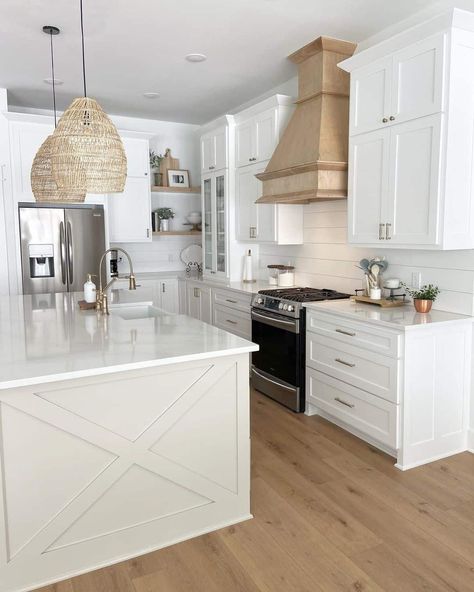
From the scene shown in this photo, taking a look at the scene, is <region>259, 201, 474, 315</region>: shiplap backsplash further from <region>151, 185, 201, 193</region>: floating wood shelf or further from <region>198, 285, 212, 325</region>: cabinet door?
<region>151, 185, 201, 193</region>: floating wood shelf

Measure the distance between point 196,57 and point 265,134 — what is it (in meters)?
0.92

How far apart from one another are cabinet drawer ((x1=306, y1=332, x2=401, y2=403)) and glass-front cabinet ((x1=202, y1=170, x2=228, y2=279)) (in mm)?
1968

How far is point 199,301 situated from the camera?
229 inches

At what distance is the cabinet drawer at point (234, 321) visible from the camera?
15.7 feet

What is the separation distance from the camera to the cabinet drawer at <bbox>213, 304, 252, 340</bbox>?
15.7 ft

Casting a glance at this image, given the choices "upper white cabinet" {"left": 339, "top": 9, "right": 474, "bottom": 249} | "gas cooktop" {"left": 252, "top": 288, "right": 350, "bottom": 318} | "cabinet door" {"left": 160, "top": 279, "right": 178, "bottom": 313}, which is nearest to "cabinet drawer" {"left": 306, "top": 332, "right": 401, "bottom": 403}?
"gas cooktop" {"left": 252, "top": 288, "right": 350, "bottom": 318}

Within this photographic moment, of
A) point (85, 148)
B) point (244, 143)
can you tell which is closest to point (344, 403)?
point (85, 148)

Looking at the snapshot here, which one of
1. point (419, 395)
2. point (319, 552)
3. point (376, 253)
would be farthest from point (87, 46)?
point (319, 552)

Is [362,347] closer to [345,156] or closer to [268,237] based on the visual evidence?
[345,156]

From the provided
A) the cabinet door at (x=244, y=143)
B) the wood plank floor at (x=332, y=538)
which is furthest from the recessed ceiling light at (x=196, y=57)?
the wood plank floor at (x=332, y=538)

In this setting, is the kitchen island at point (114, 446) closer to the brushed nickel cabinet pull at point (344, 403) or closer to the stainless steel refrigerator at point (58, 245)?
the brushed nickel cabinet pull at point (344, 403)

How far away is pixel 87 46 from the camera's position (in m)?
3.99

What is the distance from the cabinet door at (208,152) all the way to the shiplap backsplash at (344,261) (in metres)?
1.11

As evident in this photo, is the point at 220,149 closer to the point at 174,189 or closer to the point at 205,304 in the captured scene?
the point at 174,189
